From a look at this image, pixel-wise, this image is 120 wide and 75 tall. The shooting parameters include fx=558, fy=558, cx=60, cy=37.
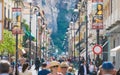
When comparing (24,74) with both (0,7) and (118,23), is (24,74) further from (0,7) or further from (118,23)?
(118,23)

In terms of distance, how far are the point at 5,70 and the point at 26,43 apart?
3727 inches

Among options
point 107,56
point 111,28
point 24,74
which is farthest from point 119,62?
point 24,74

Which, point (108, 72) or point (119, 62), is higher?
point (108, 72)

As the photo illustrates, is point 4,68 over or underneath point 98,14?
underneath

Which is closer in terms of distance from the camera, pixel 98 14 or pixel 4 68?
pixel 4 68

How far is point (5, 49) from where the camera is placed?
62031mm

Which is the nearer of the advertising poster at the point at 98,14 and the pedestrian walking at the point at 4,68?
the pedestrian walking at the point at 4,68

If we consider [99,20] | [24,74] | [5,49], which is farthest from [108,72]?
[5,49]

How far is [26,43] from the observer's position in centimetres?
10375

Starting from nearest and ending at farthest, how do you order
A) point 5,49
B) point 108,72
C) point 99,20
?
point 108,72 → point 99,20 → point 5,49

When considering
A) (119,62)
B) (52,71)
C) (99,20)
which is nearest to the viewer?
(52,71)

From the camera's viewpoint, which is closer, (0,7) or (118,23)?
(0,7)

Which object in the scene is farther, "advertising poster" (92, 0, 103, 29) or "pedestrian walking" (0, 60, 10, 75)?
"advertising poster" (92, 0, 103, 29)

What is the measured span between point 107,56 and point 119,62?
13907mm
